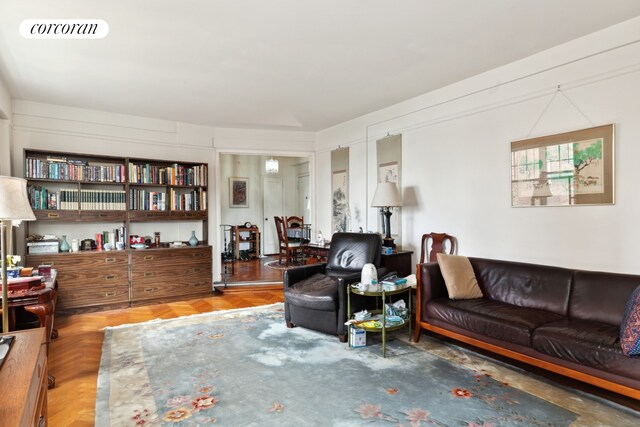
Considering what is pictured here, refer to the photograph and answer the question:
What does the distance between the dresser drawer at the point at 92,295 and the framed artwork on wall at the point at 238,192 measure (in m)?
4.49

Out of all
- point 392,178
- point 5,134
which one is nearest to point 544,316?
point 392,178

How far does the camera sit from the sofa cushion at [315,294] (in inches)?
134

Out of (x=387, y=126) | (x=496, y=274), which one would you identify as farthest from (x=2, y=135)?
(x=496, y=274)

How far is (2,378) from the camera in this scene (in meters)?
1.18

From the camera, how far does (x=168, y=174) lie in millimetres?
5309

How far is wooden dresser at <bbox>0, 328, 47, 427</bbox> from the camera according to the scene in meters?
1.00

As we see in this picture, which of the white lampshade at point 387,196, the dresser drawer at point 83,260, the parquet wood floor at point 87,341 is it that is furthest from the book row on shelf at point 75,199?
the white lampshade at point 387,196

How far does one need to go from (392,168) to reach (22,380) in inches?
172

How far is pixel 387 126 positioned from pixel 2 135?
15.1 ft

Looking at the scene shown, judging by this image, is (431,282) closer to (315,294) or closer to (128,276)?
(315,294)

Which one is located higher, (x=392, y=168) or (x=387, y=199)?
(x=392, y=168)

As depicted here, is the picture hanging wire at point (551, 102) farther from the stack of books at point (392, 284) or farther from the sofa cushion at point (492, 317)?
the stack of books at point (392, 284)

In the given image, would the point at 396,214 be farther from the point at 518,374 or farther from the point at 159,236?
the point at 159,236

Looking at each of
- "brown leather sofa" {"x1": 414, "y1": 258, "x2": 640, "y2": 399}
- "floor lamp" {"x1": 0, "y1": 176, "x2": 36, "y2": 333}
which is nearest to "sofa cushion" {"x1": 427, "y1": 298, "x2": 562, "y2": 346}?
"brown leather sofa" {"x1": 414, "y1": 258, "x2": 640, "y2": 399}
